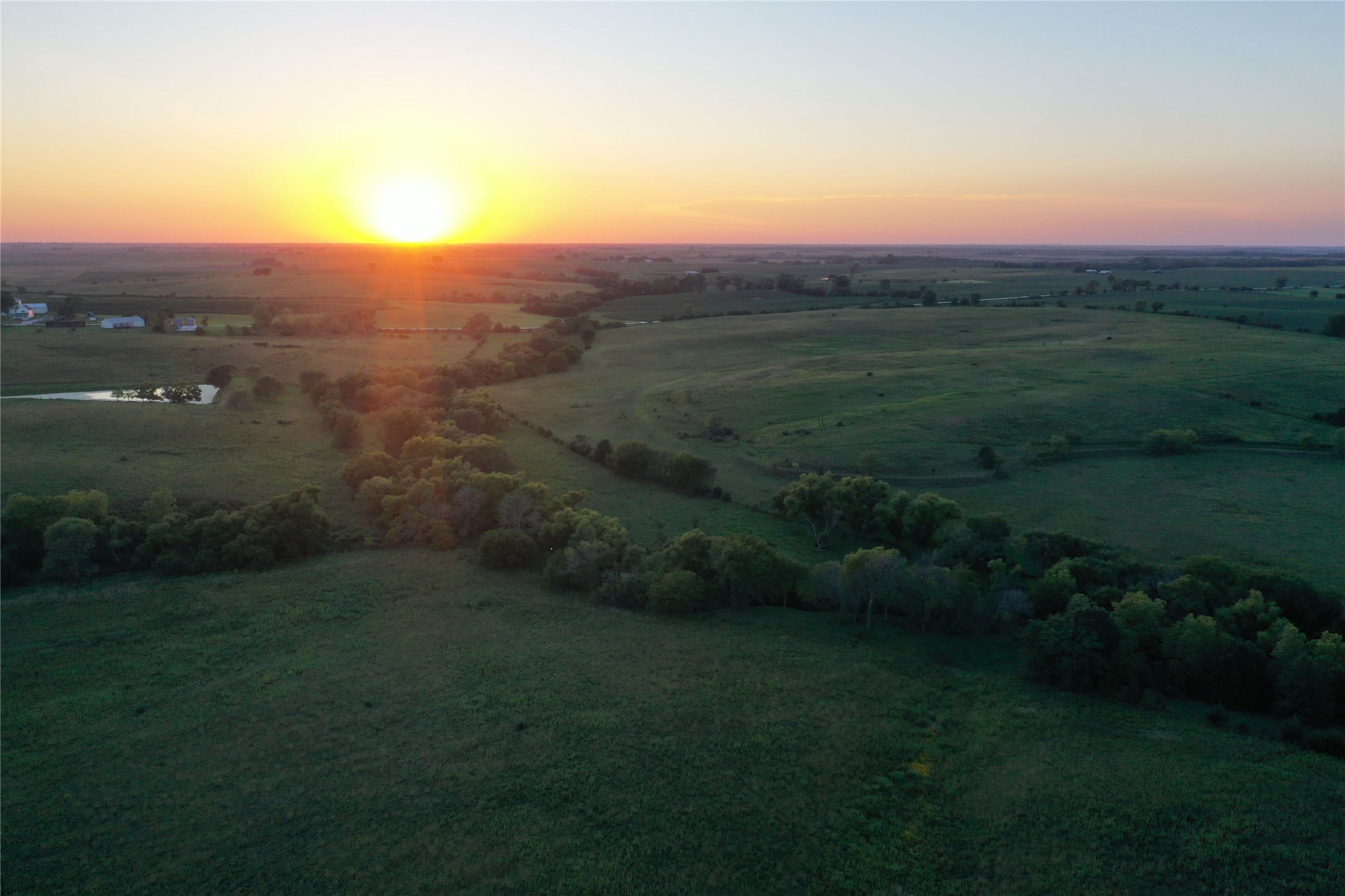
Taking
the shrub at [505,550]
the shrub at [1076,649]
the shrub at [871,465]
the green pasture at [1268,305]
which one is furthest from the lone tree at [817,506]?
the green pasture at [1268,305]

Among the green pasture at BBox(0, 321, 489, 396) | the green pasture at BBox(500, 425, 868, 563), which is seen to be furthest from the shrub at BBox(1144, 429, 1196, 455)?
the green pasture at BBox(0, 321, 489, 396)

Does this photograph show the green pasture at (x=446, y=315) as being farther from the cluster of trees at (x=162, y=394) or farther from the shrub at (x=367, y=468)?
the shrub at (x=367, y=468)

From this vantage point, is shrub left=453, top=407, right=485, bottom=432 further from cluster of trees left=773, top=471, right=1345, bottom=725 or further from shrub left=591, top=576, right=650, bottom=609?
cluster of trees left=773, top=471, right=1345, bottom=725

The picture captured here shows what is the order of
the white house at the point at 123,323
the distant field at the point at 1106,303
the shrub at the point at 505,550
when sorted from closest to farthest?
the shrub at the point at 505,550, the white house at the point at 123,323, the distant field at the point at 1106,303

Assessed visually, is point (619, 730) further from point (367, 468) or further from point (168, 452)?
point (168, 452)

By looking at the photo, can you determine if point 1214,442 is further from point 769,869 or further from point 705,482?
point 769,869

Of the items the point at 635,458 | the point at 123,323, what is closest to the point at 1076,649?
the point at 635,458
